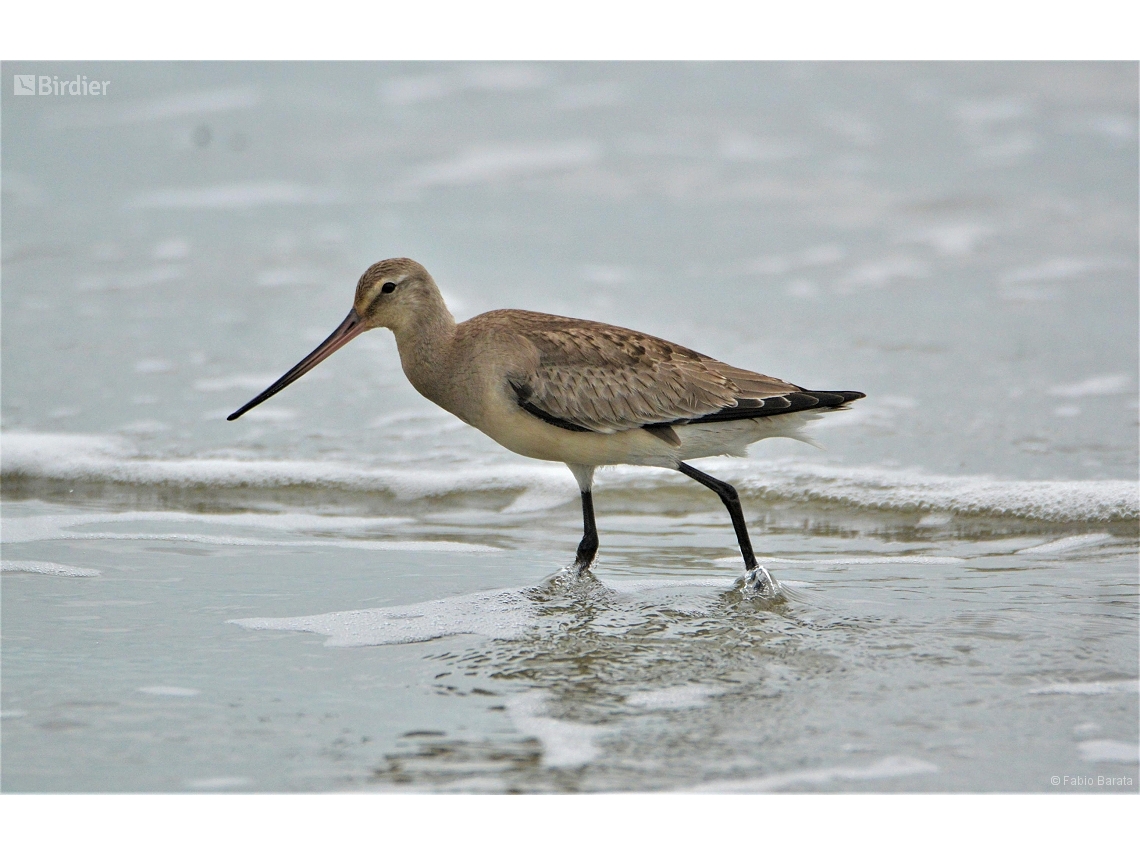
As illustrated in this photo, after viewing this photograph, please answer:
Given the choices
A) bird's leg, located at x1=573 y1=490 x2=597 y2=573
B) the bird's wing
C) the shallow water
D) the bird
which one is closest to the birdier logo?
the shallow water

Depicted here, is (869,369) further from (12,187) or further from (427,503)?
(12,187)

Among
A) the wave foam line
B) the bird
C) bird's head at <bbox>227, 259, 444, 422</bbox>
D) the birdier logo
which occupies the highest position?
the birdier logo

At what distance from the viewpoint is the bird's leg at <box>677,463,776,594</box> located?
5.73 metres

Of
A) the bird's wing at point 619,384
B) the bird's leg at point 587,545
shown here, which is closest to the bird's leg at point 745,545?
the bird's wing at point 619,384

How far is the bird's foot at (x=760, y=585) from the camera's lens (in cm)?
566

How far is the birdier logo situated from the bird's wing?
698 cm

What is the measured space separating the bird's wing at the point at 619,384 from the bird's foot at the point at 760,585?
0.69 meters

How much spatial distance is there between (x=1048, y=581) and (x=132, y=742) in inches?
151

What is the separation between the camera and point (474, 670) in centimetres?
480

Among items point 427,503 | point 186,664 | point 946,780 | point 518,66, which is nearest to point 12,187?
point 518,66

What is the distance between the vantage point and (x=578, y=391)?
19.1 ft

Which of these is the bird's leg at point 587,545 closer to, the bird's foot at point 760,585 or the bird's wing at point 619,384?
the bird's wing at point 619,384

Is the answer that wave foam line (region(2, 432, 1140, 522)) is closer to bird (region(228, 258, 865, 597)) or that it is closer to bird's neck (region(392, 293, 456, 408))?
bird (region(228, 258, 865, 597))

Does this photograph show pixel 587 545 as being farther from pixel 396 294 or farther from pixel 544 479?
pixel 544 479
